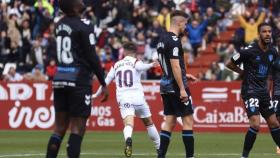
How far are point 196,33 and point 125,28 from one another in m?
3.24

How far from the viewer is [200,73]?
32.8 m

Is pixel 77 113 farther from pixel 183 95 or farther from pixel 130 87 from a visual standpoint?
pixel 130 87

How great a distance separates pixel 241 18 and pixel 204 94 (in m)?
5.69

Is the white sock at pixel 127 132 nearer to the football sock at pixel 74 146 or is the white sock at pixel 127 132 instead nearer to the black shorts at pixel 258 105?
the black shorts at pixel 258 105

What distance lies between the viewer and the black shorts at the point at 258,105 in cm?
1567

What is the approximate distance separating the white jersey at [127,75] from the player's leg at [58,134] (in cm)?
540

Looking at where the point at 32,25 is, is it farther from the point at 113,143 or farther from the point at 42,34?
the point at 113,143

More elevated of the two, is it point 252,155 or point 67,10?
point 67,10

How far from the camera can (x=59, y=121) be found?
12.5 metres

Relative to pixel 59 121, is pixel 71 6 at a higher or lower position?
higher

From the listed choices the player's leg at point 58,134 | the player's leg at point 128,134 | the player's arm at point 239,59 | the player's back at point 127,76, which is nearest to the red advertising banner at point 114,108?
the player's back at point 127,76

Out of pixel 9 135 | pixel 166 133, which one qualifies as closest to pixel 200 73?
pixel 9 135

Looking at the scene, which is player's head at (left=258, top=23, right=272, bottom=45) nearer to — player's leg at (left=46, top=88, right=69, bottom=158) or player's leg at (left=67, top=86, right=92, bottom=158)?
player's leg at (left=67, top=86, right=92, bottom=158)

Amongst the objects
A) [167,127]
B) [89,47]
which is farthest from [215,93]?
[89,47]
